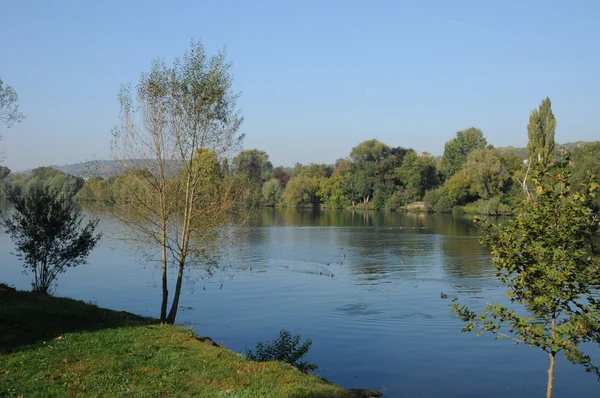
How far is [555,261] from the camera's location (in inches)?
404

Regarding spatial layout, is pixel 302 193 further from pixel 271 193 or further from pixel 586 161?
pixel 586 161

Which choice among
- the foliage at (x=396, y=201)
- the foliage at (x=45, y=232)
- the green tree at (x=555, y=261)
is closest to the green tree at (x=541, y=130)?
the foliage at (x=396, y=201)

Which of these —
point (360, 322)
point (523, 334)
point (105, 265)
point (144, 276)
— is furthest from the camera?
point (105, 265)

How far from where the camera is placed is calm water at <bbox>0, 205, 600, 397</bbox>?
19.7m

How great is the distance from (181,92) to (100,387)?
12.6 meters

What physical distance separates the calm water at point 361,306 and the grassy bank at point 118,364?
6349 mm

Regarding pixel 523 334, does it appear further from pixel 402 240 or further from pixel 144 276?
pixel 402 240

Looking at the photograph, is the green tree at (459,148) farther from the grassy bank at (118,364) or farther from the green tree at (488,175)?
the grassy bank at (118,364)

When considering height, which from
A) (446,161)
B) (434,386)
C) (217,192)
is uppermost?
(446,161)

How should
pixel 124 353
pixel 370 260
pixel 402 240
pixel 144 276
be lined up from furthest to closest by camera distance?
1. pixel 402 240
2. pixel 370 260
3. pixel 144 276
4. pixel 124 353

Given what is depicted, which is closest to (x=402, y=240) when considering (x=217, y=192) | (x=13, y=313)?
(x=217, y=192)

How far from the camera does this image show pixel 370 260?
4916cm

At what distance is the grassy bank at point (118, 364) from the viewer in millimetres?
10938

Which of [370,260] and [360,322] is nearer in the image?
[360,322]
